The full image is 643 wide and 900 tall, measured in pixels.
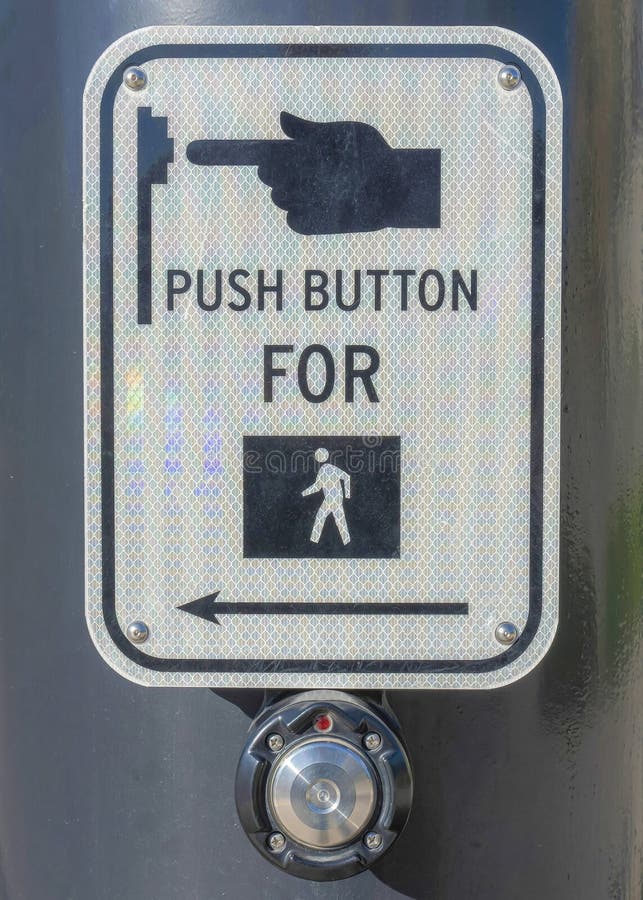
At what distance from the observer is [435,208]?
45.6 inches

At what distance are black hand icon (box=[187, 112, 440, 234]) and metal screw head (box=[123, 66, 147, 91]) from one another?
80 millimetres

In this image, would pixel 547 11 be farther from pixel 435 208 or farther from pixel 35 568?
pixel 35 568

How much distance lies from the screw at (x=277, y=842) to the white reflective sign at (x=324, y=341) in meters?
0.16

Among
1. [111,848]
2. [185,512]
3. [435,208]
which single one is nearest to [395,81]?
[435,208]

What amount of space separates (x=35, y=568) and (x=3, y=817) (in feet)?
0.99

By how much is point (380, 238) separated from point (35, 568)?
20.5 inches

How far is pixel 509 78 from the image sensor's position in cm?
116

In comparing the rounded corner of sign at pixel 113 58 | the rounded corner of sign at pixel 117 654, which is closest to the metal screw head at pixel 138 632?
the rounded corner of sign at pixel 117 654

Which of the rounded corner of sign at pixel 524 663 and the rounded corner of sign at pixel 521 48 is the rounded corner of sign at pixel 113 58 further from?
the rounded corner of sign at pixel 524 663

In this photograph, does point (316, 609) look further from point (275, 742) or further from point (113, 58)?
point (113, 58)

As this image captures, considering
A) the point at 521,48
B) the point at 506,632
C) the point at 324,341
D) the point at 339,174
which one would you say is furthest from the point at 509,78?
the point at 506,632

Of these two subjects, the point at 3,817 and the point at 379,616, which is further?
the point at 3,817

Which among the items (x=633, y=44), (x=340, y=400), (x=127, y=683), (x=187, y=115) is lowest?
(x=127, y=683)

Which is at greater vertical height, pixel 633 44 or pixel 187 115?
pixel 633 44
